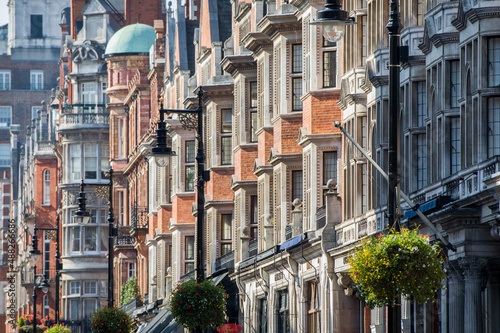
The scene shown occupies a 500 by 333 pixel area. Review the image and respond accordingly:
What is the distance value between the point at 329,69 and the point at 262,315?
10780 millimetres

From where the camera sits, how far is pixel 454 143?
26047mm

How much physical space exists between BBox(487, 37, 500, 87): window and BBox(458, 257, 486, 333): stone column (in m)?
3.14

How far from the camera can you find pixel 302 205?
37438mm

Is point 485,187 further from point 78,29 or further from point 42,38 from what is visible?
point 42,38

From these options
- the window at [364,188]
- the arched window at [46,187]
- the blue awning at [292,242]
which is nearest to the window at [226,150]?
the blue awning at [292,242]

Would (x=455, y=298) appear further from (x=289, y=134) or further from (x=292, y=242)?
(x=289, y=134)

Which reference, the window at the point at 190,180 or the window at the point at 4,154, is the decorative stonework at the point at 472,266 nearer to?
the window at the point at 190,180

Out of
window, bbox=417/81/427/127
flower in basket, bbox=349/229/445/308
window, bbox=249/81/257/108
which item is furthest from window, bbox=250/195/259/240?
flower in basket, bbox=349/229/445/308

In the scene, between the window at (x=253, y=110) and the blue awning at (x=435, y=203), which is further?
the window at (x=253, y=110)

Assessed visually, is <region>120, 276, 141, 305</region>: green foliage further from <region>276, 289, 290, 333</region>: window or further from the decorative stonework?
the decorative stonework

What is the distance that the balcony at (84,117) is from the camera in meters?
86.8

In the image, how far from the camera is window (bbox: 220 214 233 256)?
50.2m

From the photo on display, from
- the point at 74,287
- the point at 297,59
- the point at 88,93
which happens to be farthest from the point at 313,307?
the point at 88,93

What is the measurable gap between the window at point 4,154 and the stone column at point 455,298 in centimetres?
14102
